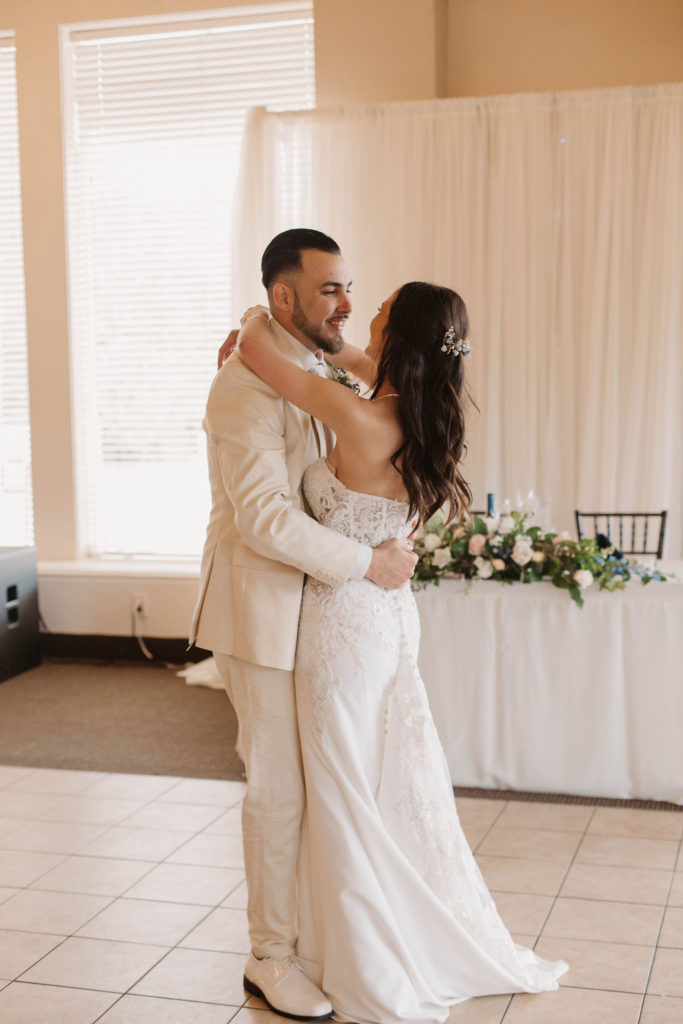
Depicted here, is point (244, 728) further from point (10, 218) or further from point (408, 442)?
point (10, 218)

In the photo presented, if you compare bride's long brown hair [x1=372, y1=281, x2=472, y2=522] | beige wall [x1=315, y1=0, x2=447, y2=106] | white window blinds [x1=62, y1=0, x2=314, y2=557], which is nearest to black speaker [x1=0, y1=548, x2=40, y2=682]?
white window blinds [x1=62, y1=0, x2=314, y2=557]

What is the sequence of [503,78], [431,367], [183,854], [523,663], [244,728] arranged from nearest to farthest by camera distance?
[431,367] → [244,728] → [183,854] → [523,663] → [503,78]

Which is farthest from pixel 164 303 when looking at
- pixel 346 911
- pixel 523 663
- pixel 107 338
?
pixel 346 911

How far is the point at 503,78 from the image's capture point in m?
6.68

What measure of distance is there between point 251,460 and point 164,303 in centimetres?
463

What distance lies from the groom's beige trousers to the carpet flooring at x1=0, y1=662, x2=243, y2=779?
6.53ft

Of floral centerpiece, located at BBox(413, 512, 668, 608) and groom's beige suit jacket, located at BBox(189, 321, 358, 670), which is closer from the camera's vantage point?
groom's beige suit jacket, located at BBox(189, 321, 358, 670)

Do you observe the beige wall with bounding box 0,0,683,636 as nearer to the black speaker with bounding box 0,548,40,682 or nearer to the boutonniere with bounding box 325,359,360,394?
the black speaker with bounding box 0,548,40,682

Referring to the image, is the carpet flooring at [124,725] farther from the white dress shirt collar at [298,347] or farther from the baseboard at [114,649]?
the white dress shirt collar at [298,347]

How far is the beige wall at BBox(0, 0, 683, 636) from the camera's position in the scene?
6395 mm

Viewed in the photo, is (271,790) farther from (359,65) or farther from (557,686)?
(359,65)

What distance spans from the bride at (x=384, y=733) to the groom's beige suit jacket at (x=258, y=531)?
0.21ft

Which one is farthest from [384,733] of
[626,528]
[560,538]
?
[626,528]

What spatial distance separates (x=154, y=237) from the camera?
7066 mm
